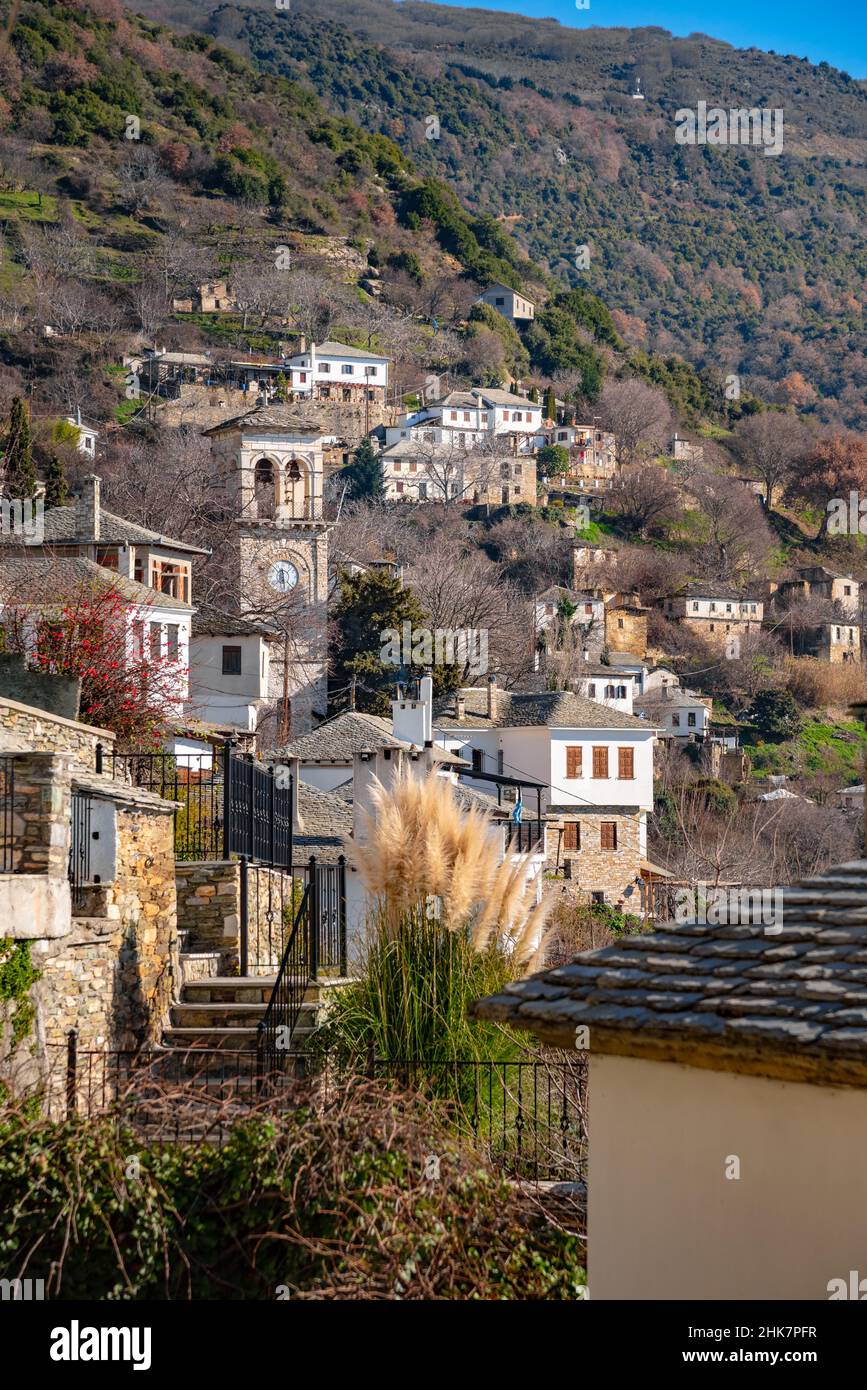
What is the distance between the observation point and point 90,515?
41.4m

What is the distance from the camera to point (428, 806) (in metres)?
12.6

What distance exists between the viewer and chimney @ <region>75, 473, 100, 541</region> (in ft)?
134

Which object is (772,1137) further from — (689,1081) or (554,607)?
(554,607)

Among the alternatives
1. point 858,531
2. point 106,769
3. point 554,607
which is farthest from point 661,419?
point 106,769

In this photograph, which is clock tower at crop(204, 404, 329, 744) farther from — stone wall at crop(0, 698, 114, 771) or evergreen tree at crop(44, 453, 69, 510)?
stone wall at crop(0, 698, 114, 771)

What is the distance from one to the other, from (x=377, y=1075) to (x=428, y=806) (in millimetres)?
2025

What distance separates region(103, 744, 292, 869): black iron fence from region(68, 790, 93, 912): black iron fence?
8.16 feet

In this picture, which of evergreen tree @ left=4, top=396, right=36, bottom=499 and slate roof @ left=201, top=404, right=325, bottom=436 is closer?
evergreen tree @ left=4, top=396, right=36, bottom=499

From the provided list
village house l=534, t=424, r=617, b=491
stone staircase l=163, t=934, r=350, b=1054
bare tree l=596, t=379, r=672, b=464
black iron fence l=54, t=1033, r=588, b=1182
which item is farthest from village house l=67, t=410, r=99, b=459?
black iron fence l=54, t=1033, r=588, b=1182

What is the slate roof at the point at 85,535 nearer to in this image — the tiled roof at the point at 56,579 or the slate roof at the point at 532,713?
the tiled roof at the point at 56,579

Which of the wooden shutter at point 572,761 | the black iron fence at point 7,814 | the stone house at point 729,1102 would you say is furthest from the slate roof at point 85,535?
the stone house at point 729,1102

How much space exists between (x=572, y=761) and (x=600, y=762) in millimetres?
1258

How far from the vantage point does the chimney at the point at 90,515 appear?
40.8 m
